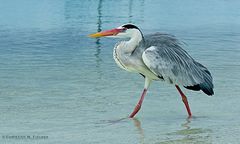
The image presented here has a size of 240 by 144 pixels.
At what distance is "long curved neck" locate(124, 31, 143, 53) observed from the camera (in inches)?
358

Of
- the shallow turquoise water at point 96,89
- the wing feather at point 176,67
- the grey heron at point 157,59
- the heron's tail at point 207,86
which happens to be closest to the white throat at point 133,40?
the grey heron at point 157,59

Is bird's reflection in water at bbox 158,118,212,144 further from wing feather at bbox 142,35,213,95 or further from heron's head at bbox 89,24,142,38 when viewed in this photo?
heron's head at bbox 89,24,142,38

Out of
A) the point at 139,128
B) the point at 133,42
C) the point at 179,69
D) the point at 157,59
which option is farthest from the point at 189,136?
the point at 133,42

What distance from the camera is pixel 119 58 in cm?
927

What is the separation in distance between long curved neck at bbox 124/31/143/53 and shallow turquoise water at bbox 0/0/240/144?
85 cm

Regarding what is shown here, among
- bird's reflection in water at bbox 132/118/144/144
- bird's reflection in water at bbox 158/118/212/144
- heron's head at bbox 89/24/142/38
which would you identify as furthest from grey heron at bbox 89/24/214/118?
bird's reflection in water at bbox 158/118/212/144

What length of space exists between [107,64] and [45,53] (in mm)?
1775

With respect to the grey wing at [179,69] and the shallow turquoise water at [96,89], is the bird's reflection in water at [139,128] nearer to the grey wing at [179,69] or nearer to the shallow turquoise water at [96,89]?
the shallow turquoise water at [96,89]

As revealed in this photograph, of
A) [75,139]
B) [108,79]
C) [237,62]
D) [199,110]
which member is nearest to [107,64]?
[108,79]

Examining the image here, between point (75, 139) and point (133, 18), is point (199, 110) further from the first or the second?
point (133, 18)

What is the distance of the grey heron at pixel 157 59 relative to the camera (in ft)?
29.8

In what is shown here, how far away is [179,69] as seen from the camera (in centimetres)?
930

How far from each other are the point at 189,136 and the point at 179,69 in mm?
1473

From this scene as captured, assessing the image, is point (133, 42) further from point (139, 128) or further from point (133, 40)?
point (139, 128)
